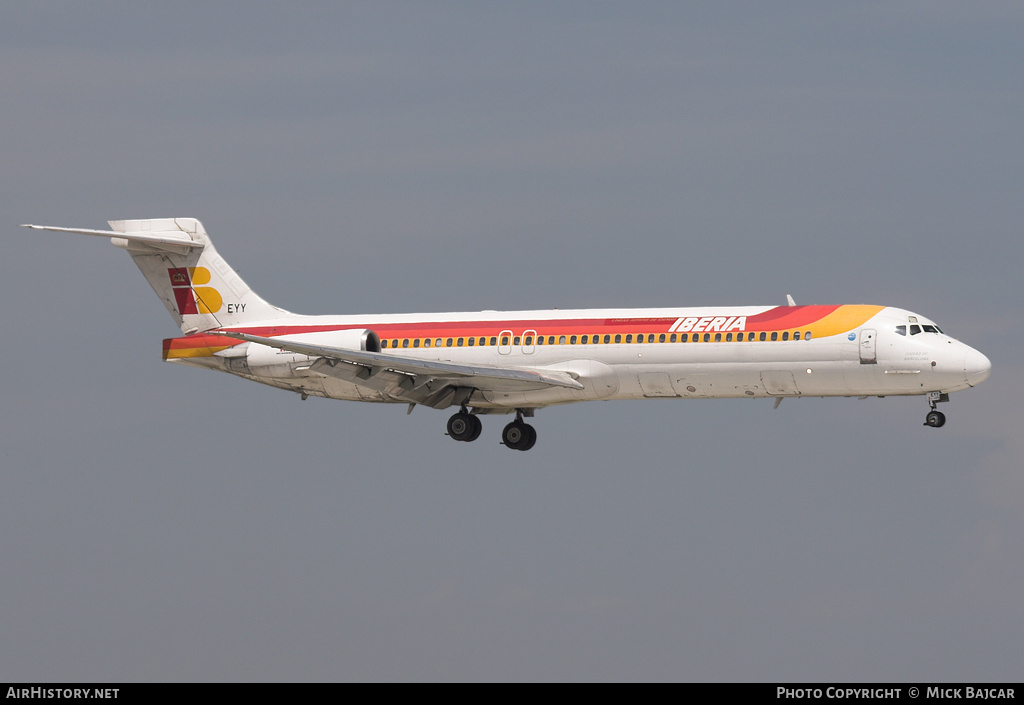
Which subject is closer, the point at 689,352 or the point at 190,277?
the point at 689,352

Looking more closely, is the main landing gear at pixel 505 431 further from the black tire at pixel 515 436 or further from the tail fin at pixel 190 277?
the tail fin at pixel 190 277

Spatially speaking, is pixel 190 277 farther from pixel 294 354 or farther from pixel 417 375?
pixel 417 375

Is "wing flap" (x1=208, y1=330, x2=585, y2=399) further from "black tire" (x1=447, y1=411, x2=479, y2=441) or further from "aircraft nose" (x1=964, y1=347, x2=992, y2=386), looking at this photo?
"aircraft nose" (x1=964, y1=347, x2=992, y2=386)

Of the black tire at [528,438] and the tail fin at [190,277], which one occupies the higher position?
the tail fin at [190,277]

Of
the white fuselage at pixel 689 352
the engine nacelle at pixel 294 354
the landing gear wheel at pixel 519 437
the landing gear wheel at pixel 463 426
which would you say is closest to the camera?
the white fuselage at pixel 689 352

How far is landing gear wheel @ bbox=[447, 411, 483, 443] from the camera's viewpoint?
155ft

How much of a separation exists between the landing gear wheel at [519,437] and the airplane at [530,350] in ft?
0.14

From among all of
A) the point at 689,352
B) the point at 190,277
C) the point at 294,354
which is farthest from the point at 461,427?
the point at 190,277

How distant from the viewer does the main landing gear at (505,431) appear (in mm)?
47125

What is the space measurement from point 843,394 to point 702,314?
4.54m

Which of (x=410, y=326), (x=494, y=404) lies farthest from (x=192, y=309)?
(x=494, y=404)

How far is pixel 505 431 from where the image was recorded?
48062 mm

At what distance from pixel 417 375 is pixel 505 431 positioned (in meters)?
3.79

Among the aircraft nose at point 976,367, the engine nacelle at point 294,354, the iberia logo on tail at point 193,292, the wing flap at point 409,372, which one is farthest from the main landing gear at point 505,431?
the aircraft nose at point 976,367
